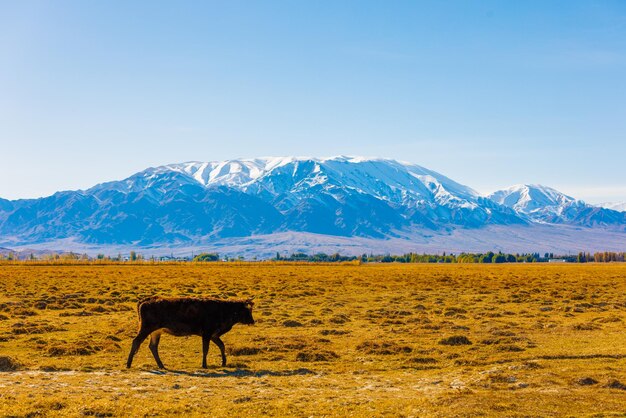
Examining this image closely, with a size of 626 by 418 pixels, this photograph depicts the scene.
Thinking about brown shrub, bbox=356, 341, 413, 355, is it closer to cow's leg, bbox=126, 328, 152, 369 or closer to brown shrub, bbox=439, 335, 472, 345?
brown shrub, bbox=439, 335, 472, 345

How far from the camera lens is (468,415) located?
14.7m

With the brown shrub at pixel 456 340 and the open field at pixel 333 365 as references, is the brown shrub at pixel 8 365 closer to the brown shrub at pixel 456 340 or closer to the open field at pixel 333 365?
the open field at pixel 333 365

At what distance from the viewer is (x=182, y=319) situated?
816 inches

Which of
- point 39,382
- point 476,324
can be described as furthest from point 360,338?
point 39,382

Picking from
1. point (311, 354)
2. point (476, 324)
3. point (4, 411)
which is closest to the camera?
point (4, 411)

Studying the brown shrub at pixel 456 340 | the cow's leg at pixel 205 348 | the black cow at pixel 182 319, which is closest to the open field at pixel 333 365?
the brown shrub at pixel 456 340

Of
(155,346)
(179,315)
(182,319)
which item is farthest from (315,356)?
(155,346)

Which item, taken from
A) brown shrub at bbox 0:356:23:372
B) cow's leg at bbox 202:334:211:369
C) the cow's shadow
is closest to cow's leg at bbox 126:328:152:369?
the cow's shadow

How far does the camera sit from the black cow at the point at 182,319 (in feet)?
66.9

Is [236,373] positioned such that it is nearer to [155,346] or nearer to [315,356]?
[155,346]

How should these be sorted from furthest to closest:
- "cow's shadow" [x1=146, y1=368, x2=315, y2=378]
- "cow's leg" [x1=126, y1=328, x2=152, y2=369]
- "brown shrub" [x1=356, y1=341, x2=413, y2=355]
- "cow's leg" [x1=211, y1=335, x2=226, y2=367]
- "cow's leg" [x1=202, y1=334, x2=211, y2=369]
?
"brown shrub" [x1=356, y1=341, x2=413, y2=355] → "cow's leg" [x1=211, y1=335, x2=226, y2=367] → "cow's leg" [x1=202, y1=334, x2=211, y2=369] → "cow's leg" [x1=126, y1=328, x2=152, y2=369] → "cow's shadow" [x1=146, y1=368, x2=315, y2=378]

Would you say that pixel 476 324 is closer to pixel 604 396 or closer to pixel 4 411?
pixel 604 396

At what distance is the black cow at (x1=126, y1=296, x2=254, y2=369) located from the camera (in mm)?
20391

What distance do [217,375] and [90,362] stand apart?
14.8 ft
